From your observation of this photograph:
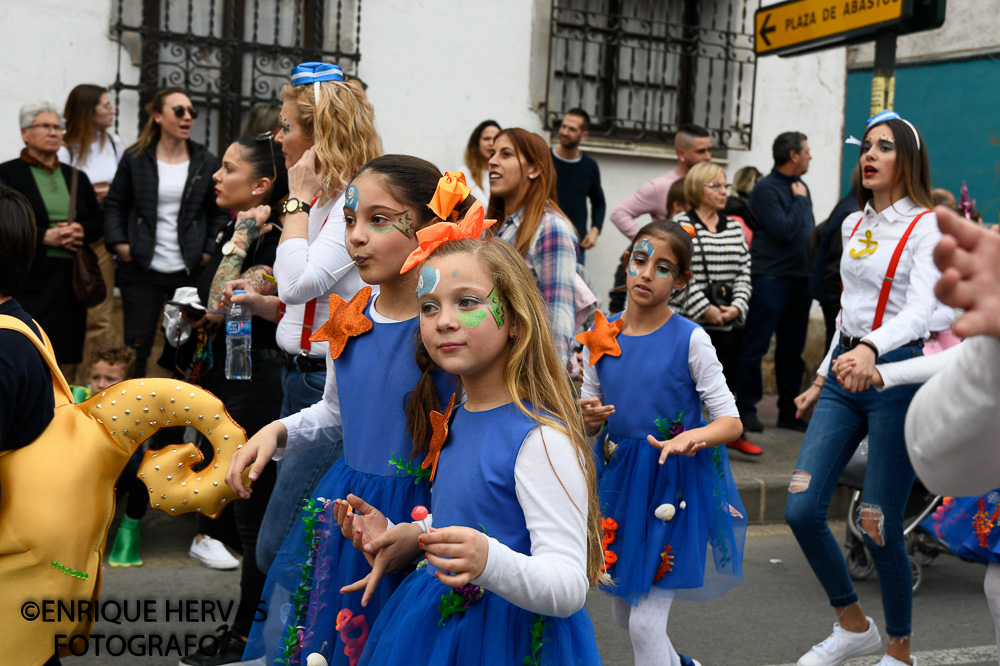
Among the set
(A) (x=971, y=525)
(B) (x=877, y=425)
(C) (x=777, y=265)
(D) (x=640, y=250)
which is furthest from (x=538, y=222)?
(C) (x=777, y=265)

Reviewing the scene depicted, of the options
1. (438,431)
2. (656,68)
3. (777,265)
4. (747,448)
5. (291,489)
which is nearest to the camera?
(438,431)

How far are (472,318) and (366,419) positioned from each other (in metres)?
0.59

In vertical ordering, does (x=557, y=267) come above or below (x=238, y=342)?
above

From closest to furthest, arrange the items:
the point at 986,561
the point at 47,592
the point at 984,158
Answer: the point at 47,592
the point at 986,561
the point at 984,158

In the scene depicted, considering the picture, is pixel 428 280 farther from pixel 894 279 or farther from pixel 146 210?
pixel 146 210

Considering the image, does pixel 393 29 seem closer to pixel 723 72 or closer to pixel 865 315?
pixel 723 72

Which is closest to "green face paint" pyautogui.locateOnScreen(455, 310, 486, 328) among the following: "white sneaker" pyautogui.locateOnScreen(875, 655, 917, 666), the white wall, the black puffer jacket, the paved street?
the paved street

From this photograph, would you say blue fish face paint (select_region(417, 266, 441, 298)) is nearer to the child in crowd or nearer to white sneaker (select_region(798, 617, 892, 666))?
white sneaker (select_region(798, 617, 892, 666))

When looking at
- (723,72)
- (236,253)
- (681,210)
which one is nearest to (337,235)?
(236,253)

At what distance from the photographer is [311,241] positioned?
3.58 meters

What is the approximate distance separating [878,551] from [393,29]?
5958 millimetres

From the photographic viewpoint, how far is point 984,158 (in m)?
11.5

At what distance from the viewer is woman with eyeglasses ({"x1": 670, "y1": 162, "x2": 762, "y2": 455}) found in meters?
6.75

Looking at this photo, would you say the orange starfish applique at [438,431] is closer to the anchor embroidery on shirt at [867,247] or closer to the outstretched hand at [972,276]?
the outstretched hand at [972,276]
